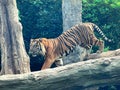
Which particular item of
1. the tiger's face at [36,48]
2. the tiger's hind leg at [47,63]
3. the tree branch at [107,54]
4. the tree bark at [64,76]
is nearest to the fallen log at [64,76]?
the tree bark at [64,76]

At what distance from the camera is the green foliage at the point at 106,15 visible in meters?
12.8

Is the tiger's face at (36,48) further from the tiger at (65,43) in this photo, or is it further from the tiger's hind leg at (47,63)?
the tiger's hind leg at (47,63)

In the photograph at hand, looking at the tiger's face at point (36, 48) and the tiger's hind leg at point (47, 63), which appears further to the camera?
the tiger's face at point (36, 48)

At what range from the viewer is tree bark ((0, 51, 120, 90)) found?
7.54 m

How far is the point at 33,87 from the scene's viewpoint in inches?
300

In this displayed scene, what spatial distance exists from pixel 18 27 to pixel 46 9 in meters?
4.93

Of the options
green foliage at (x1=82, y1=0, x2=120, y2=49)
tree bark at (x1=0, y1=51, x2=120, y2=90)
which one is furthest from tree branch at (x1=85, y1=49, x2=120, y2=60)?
green foliage at (x1=82, y1=0, x2=120, y2=49)

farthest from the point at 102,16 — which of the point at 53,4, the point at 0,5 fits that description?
the point at 0,5

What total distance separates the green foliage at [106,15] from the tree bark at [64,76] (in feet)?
17.3

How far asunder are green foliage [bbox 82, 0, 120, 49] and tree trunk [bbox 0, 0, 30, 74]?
14.7 feet

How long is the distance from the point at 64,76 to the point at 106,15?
5.85m

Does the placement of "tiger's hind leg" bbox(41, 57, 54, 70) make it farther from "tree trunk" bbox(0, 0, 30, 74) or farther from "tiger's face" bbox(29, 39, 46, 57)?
"tree trunk" bbox(0, 0, 30, 74)

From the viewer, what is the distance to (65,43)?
394 inches

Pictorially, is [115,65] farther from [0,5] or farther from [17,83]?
[0,5]
